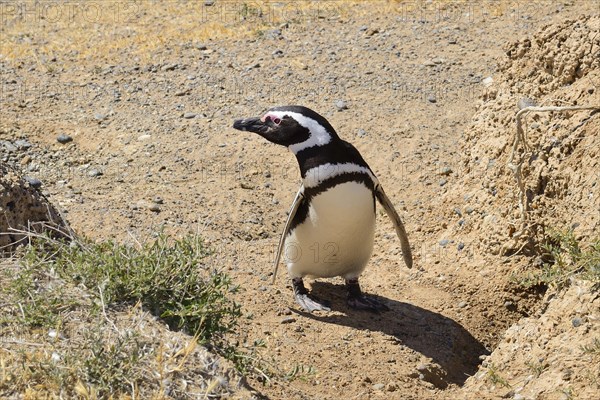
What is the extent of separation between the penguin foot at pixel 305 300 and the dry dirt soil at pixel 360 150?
2.7 inches

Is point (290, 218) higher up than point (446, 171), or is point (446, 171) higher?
point (290, 218)

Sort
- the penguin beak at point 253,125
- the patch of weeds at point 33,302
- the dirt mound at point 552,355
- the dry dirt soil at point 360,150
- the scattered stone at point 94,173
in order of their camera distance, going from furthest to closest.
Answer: the scattered stone at point 94,173, the penguin beak at point 253,125, the dry dirt soil at point 360,150, the dirt mound at point 552,355, the patch of weeds at point 33,302

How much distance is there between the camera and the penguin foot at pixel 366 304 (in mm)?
5539

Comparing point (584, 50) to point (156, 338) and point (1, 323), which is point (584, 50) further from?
point (1, 323)

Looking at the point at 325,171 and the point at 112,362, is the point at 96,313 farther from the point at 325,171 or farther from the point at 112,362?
the point at 325,171

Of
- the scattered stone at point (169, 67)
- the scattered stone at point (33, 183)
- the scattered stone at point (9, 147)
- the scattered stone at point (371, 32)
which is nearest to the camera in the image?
the scattered stone at point (33, 183)

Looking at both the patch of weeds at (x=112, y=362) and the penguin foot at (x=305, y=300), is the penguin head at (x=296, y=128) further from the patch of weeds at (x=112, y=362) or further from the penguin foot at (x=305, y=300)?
the patch of weeds at (x=112, y=362)

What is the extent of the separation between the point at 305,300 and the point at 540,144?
1667mm

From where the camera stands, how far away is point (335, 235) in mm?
5449

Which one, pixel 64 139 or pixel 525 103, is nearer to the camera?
pixel 525 103

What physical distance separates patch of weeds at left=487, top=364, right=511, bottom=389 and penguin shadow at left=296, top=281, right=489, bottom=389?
0.51 m

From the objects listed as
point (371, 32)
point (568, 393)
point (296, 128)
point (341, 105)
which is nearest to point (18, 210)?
point (296, 128)

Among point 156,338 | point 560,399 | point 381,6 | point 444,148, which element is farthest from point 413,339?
point 381,6

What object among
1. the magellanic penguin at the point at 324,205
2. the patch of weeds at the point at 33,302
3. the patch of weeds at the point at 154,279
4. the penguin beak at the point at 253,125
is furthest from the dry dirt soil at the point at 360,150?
the patch of weeds at the point at 33,302
